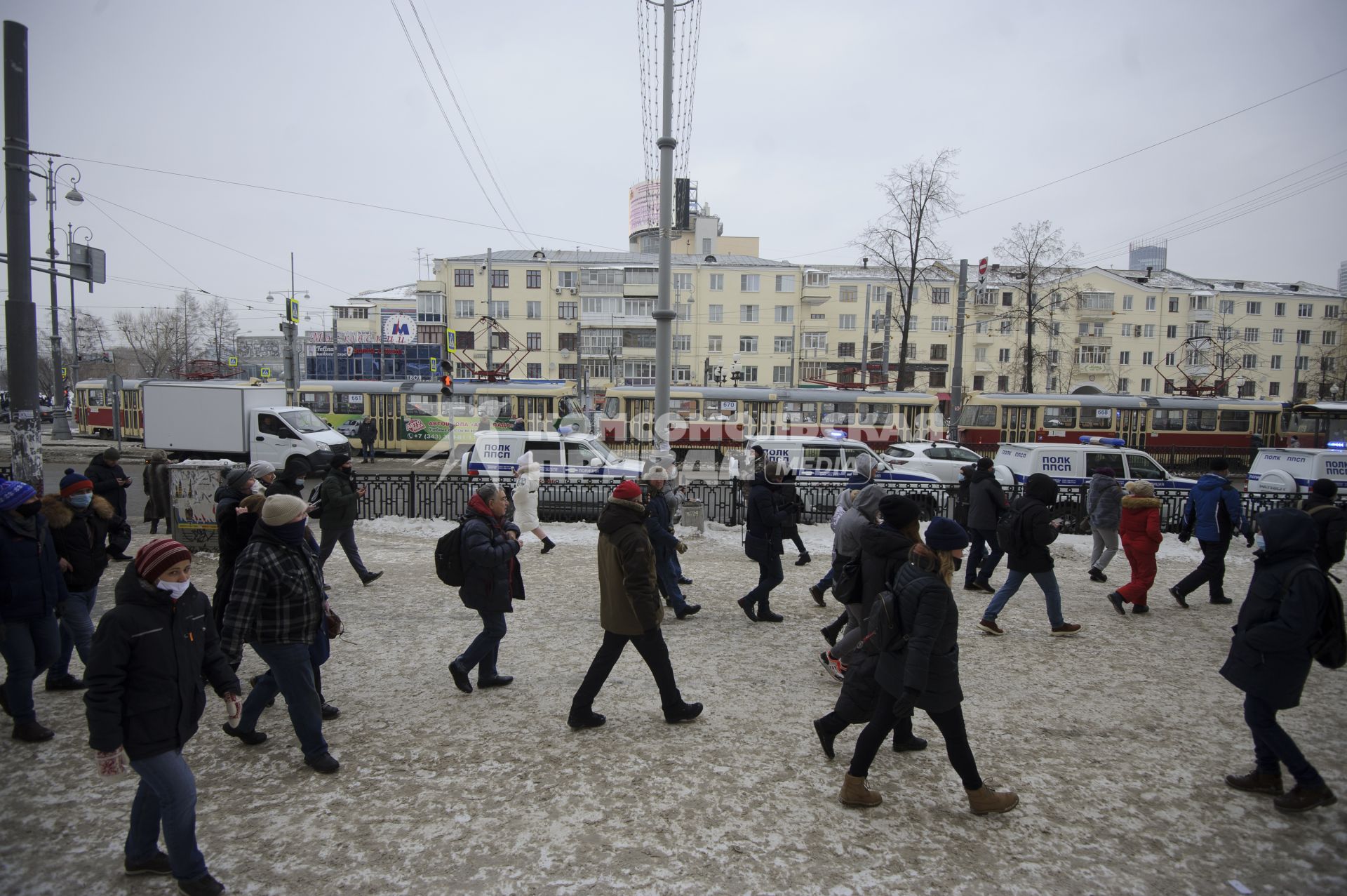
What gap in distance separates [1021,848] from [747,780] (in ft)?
4.87

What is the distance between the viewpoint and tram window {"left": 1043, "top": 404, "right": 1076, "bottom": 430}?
26156mm

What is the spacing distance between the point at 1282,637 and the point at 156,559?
564cm

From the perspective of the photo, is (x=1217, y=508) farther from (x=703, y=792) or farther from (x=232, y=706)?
(x=232, y=706)

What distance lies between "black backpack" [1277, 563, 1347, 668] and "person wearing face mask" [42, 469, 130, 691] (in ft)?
25.3

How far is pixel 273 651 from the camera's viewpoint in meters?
4.02

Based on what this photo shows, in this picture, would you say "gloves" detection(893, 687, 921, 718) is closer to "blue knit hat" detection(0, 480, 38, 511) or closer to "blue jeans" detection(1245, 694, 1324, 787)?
"blue jeans" detection(1245, 694, 1324, 787)

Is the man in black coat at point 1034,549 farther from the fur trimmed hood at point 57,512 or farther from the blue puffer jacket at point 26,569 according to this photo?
the fur trimmed hood at point 57,512

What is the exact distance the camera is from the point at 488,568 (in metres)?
5.05

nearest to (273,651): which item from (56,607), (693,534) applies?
(56,607)

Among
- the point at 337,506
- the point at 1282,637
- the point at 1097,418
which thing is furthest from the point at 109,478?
the point at 1097,418

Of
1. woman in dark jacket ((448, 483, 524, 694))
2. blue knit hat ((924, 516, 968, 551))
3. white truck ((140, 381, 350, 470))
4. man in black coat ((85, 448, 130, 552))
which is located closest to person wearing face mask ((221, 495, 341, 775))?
woman in dark jacket ((448, 483, 524, 694))

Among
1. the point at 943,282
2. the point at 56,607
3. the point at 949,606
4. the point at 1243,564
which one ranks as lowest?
the point at 1243,564

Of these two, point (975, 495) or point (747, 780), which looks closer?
point (747, 780)

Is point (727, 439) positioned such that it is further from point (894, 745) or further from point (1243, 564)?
point (894, 745)
